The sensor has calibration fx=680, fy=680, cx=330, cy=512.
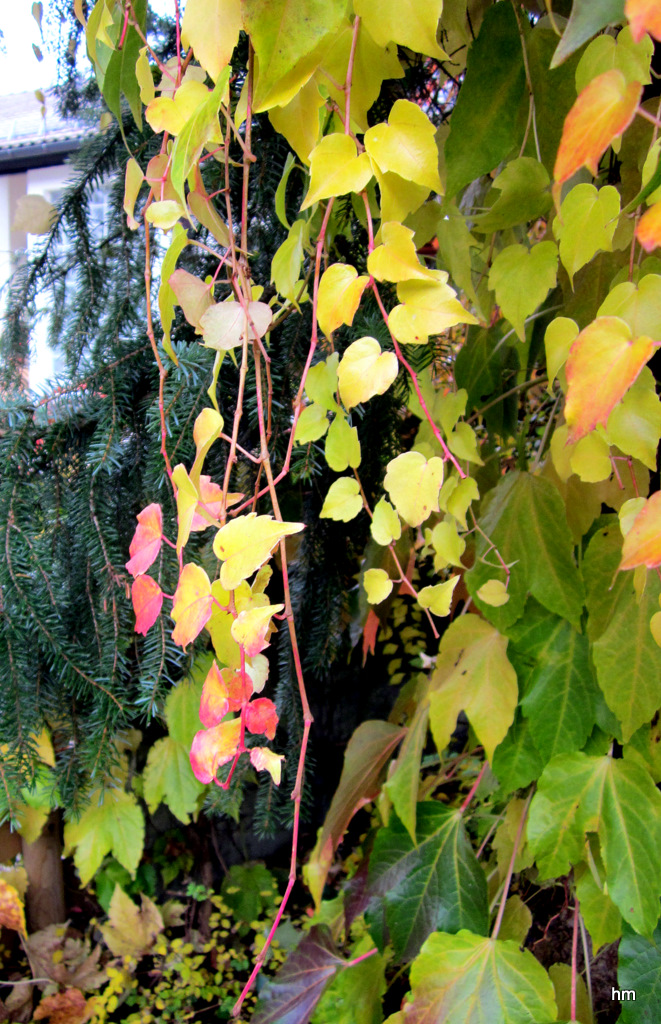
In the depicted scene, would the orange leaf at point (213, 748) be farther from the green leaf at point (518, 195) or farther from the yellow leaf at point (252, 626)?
the green leaf at point (518, 195)

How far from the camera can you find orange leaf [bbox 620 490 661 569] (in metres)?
0.24

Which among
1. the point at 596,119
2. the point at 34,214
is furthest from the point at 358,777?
the point at 34,214

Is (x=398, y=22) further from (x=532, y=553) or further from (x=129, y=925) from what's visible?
(x=129, y=925)

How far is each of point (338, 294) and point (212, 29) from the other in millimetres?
132

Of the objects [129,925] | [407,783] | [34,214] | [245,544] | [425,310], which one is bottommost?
[129,925]

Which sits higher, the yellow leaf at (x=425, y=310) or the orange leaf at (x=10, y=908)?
the yellow leaf at (x=425, y=310)

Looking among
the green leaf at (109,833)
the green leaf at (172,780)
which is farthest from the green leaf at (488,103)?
the green leaf at (109,833)

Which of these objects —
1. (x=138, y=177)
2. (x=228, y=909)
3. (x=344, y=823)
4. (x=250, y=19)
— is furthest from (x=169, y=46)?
(x=228, y=909)

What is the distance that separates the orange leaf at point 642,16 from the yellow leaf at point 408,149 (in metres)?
0.13

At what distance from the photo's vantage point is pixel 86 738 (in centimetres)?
73

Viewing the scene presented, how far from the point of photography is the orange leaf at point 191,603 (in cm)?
34

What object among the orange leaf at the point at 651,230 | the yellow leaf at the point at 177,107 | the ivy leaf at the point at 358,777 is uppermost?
the yellow leaf at the point at 177,107

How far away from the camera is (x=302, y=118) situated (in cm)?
37

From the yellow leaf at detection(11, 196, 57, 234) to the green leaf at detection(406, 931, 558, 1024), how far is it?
864 millimetres
